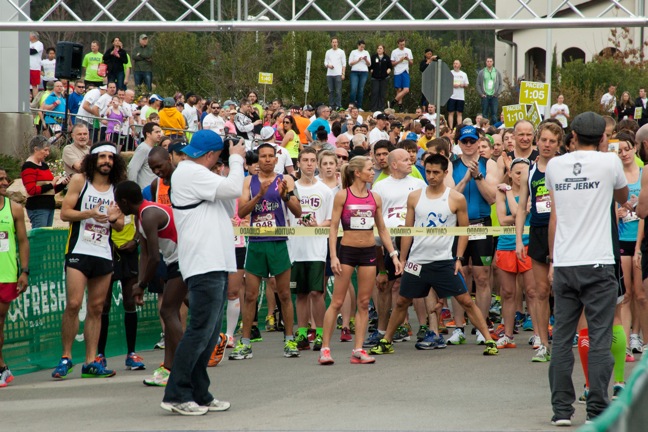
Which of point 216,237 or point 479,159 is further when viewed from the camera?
point 479,159

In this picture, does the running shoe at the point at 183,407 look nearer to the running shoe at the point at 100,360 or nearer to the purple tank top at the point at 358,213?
the running shoe at the point at 100,360

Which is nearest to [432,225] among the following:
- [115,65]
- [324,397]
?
[324,397]

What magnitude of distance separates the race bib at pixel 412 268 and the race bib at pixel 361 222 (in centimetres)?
69

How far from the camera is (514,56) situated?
5234 centimetres

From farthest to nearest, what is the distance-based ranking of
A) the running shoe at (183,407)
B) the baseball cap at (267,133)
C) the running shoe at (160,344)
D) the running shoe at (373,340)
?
1. the baseball cap at (267,133)
2. the running shoe at (160,344)
3. the running shoe at (373,340)
4. the running shoe at (183,407)

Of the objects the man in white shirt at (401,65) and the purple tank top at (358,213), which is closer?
the purple tank top at (358,213)

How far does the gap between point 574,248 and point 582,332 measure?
738 millimetres

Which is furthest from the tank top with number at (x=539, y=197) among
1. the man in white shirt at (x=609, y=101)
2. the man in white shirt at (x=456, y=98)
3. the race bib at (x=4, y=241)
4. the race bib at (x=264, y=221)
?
the man in white shirt at (x=609, y=101)

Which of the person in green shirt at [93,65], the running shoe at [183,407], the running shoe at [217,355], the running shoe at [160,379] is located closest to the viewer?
the running shoe at [183,407]

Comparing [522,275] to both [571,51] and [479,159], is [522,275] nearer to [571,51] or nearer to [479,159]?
[479,159]

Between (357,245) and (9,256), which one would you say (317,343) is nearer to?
(357,245)

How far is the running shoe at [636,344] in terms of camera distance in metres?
11.1

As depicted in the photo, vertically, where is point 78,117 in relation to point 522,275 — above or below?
above

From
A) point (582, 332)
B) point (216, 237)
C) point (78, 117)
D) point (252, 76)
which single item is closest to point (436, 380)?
point (582, 332)
